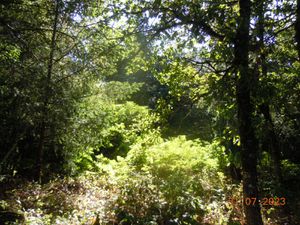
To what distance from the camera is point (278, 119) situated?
671 cm

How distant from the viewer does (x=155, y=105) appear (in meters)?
5.89

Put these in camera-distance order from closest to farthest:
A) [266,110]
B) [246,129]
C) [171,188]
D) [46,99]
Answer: [246,129], [171,188], [266,110], [46,99]

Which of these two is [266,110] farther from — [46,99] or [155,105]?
[46,99]

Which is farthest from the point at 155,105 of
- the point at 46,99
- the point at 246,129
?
the point at 46,99

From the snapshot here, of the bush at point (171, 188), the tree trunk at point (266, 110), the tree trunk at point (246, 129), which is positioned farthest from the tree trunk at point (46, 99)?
the tree trunk at point (266, 110)

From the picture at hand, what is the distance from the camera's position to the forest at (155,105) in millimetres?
4172

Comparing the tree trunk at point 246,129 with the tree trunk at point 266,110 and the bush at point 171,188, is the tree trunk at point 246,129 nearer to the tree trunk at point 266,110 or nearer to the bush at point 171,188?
the tree trunk at point 266,110

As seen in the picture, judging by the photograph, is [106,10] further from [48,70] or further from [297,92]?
[297,92]

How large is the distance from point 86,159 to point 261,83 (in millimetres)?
7334

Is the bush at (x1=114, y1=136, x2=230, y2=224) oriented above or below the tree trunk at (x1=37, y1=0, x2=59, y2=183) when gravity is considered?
below

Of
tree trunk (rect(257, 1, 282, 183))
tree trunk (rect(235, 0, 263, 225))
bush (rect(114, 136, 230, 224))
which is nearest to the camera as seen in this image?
tree trunk (rect(257, 1, 282, 183))

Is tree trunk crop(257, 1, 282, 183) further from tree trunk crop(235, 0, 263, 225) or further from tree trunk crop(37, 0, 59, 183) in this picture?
tree trunk crop(37, 0, 59, 183)

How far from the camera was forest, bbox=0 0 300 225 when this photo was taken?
4.17 m

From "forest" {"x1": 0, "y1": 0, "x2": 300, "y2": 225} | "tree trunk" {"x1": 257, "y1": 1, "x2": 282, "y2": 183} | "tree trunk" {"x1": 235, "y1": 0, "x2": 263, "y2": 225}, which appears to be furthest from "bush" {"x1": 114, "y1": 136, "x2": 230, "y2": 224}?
"tree trunk" {"x1": 257, "y1": 1, "x2": 282, "y2": 183}
